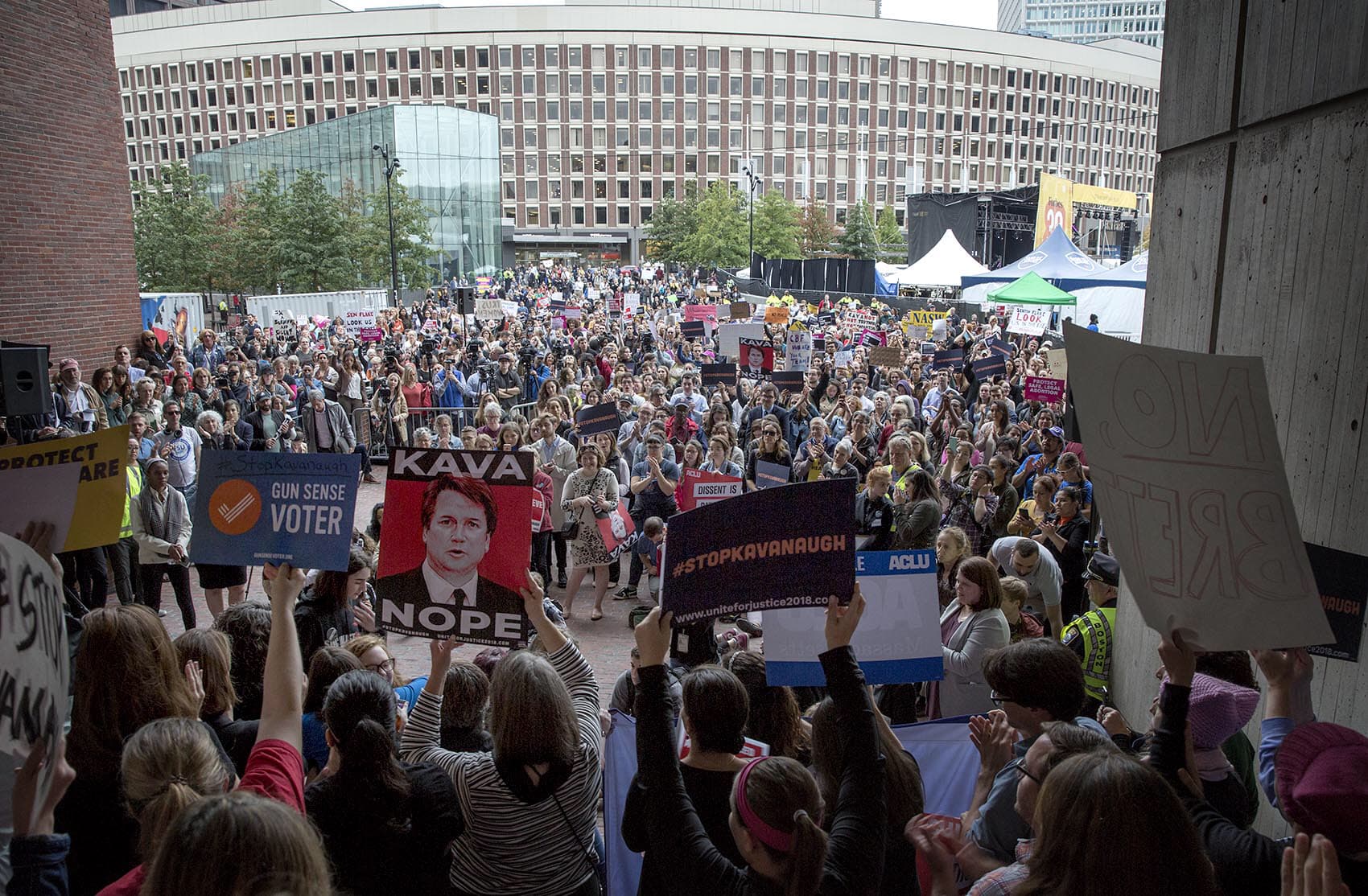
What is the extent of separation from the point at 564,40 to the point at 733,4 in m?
17.1

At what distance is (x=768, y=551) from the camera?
3102 mm

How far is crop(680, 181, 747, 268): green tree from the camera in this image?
7275cm

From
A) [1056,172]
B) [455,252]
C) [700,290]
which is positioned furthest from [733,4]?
[700,290]

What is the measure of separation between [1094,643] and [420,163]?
54675mm

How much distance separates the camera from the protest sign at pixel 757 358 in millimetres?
17172

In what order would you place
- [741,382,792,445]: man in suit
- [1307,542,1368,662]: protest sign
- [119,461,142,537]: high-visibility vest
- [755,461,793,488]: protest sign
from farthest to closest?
[741,382,792,445]: man in suit → [755,461,793,488]: protest sign → [119,461,142,537]: high-visibility vest → [1307,542,1368,662]: protest sign

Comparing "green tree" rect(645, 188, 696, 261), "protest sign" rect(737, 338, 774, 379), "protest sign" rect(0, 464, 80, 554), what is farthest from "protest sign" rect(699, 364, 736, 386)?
"green tree" rect(645, 188, 696, 261)

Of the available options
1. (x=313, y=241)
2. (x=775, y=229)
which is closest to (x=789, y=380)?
A: (x=313, y=241)

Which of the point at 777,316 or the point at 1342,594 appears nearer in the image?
the point at 1342,594

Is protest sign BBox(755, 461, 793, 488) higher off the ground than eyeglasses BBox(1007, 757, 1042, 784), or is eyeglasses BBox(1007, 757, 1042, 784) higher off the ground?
eyeglasses BBox(1007, 757, 1042, 784)

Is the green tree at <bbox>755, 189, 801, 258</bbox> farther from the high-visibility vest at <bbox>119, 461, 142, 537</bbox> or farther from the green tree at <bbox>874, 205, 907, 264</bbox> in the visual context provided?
the high-visibility vest at <bbox>119, 461, 142, 537</bbox>

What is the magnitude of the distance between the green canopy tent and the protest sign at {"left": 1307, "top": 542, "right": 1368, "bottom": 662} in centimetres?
1827

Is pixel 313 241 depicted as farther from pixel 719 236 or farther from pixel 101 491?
pixel 101 491

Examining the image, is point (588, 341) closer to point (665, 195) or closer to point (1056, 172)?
point (665, 195)
